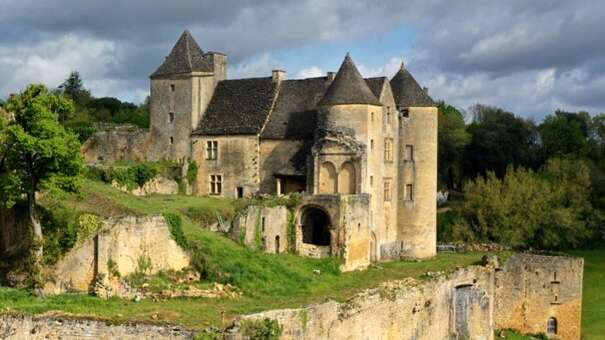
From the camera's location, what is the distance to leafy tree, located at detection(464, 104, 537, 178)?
7394 centimetres

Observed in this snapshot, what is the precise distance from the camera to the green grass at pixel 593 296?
4319 cm

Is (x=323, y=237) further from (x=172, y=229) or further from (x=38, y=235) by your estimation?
(x=38, y=235)

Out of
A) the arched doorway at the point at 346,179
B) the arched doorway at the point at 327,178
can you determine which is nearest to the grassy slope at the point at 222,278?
the arched doorway at the point at 346,179

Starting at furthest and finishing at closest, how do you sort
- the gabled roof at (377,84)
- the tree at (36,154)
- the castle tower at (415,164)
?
the castle tower at (415,164) → the gabled roof at (377,84) → the tree at (36,154)

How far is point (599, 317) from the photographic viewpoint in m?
44.7

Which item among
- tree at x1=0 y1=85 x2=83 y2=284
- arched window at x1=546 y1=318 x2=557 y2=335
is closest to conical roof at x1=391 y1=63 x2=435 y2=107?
arched window at x1=546 y1=318 x2=557 y2=335

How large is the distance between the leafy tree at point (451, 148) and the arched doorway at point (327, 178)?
128 ft

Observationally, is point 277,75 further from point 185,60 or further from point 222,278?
point 222,278

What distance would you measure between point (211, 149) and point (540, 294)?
18.9 m

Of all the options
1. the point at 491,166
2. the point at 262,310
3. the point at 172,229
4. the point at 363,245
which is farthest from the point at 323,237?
the point at 491,166

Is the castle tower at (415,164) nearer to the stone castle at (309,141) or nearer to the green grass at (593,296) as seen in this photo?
the stone castle at (309,141)

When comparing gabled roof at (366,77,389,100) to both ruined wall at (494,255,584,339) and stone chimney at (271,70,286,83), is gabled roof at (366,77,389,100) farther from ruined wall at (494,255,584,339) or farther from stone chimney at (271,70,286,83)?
ruined wall at (494,255,584,339)

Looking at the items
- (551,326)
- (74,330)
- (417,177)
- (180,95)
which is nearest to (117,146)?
(180,95)

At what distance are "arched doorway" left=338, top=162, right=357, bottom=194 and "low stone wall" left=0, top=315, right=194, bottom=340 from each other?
18.0 meters
